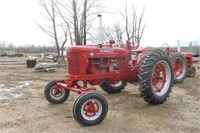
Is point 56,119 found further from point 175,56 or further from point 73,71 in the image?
point 175,56

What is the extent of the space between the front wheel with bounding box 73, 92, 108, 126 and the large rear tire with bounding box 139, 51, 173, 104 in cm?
131

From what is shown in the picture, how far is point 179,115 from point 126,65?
1.90 m

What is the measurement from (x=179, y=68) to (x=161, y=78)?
385cm

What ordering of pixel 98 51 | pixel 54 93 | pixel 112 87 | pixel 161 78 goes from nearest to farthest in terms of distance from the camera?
pixel 98 51 < pixel 54 93 < pixel 161 78 < pixel 112 87

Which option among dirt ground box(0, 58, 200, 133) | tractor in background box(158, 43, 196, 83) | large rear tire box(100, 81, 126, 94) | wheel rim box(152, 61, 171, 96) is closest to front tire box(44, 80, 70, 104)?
dirt ground box(0, 58, 200, 133)

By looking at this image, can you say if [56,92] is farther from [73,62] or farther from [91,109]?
[91,109]

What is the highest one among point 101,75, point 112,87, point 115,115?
point 101,75

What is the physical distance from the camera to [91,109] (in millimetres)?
→ 5020

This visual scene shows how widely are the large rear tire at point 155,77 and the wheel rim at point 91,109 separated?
4.37 ft

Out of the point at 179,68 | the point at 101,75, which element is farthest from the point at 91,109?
the point at 179,68

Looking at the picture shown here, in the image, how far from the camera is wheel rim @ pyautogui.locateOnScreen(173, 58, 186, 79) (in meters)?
10.0

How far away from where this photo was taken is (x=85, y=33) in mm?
19531

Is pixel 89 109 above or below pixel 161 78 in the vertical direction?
below

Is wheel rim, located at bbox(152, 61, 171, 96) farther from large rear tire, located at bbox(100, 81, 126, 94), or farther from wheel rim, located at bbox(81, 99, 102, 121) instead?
wheel rim, located at bbox(81, 99, 102, 121)
